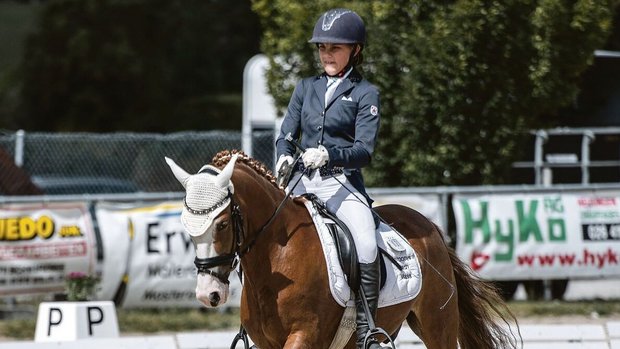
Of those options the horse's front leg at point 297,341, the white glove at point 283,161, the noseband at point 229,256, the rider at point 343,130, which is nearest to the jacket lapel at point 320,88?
the rider at point 343,130

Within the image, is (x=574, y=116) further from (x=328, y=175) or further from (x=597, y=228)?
(x=328, y=175)

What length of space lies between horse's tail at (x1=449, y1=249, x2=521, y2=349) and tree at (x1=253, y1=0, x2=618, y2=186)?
6.51 metres

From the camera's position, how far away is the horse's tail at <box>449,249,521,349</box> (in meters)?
8.22

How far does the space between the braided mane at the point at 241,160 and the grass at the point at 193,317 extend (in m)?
6.42

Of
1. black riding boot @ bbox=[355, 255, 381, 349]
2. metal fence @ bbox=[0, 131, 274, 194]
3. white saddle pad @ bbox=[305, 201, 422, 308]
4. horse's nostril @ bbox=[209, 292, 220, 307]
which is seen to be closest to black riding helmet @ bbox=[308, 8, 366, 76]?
white saddle pad @ bbox=[305, 201, 422, 308]

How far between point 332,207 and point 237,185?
29.8 inches

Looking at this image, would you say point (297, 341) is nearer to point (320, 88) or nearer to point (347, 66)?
point (320, 88)

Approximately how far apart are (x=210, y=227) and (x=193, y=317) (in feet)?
25.8

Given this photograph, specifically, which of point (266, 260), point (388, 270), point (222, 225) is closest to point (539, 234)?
point (388, 270)

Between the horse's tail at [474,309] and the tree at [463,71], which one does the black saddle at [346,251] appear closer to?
the horse's tail at [474,309]

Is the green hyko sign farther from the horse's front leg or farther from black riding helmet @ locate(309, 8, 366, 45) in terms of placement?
the horse's front leg

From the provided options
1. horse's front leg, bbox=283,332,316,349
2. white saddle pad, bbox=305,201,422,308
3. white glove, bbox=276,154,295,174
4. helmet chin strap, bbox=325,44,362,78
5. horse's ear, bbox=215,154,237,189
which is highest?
helmet chin strap, bbox=325,44,362,78

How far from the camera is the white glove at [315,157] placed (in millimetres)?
6402

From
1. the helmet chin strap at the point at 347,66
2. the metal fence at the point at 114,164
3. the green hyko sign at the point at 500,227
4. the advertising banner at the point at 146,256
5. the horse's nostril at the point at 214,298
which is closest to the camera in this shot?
the horse's nostril at the point at 214,298
